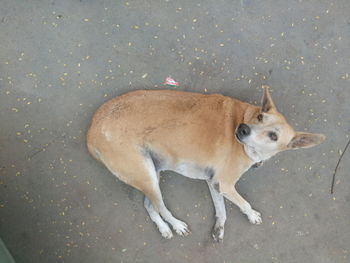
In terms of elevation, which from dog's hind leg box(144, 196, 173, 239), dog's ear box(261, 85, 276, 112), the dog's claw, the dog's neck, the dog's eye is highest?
dog's ear box(261, 85, 276, 112)

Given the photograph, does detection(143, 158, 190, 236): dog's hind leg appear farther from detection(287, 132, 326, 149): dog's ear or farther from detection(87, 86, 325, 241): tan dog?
detection(287, 132, 326, 149): dog's ear

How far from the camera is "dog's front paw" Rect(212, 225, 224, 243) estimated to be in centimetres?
389

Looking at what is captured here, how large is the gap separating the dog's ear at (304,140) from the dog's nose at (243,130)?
477mm

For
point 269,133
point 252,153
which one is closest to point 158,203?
point 252,153

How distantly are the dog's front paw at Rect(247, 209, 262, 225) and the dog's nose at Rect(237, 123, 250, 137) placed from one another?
134cm

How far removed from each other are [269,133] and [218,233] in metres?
1.69

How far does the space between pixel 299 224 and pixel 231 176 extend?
4.85 ft

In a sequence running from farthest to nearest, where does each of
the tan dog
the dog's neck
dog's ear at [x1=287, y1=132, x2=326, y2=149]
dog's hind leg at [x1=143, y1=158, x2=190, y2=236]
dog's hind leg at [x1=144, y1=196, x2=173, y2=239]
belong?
dog's hind leg at [x1=144, y1=196, x2=173, y2=239] < dog's hind leg at [x1=143, y1=158, x2=190, y2=236] < the dog's neck < the tan dog < dog's ear at [x1=287, y1=132, x2=326, y2=149]

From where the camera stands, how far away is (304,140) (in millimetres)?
2984

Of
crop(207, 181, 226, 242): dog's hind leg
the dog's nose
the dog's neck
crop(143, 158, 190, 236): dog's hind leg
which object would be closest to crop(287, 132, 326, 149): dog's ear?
the dog's neck

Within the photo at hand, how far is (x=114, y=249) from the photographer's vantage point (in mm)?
3908

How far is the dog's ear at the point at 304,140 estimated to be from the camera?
291 centimetres

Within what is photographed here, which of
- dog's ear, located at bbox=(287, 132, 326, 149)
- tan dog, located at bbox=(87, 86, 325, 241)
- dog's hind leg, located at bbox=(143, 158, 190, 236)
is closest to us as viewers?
dog's ear, located at bbox=(287, 132, 326, 149)

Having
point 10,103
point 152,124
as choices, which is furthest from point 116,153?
point 10,103
